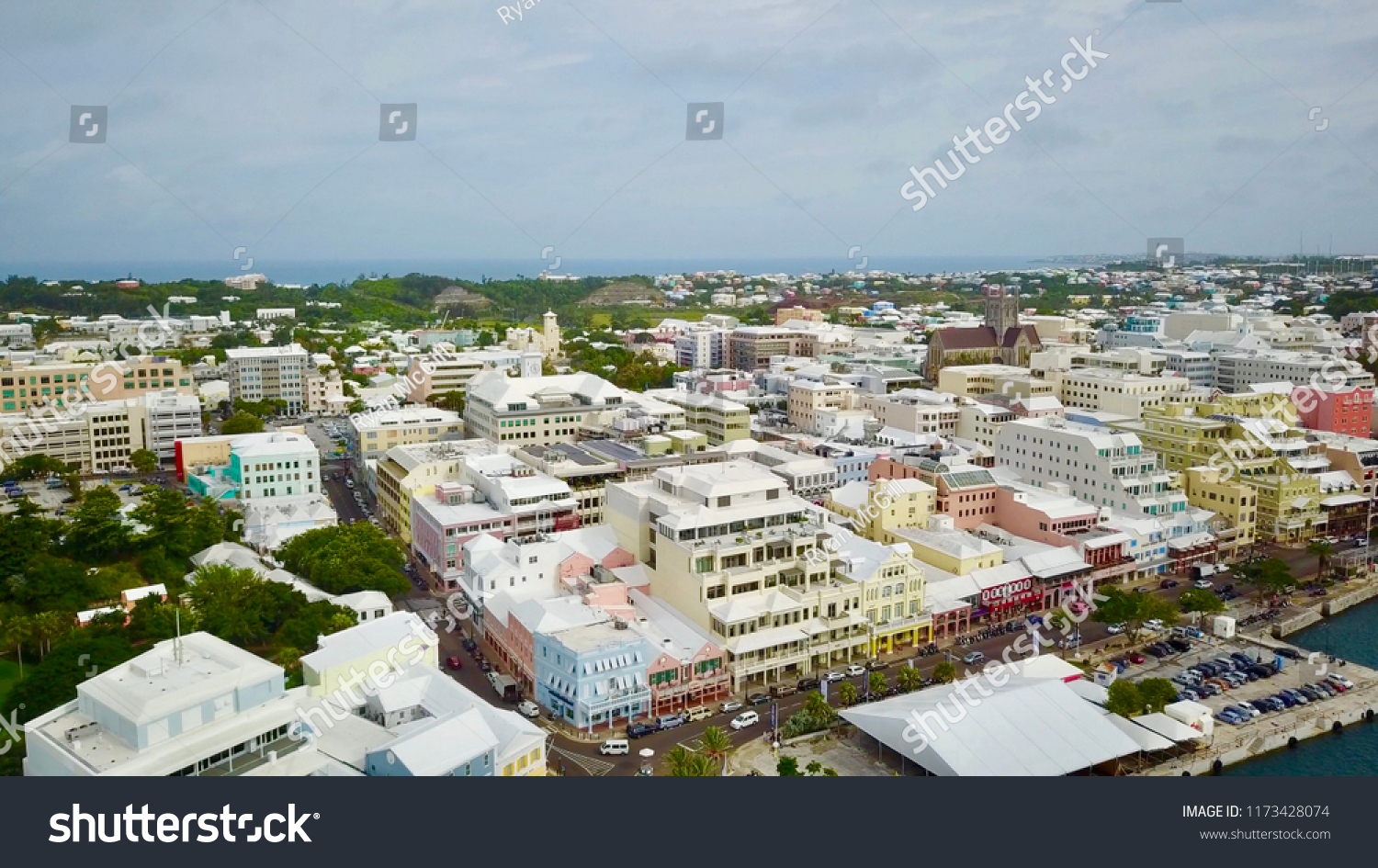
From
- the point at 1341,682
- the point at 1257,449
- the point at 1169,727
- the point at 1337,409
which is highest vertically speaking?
the point at 1337,409

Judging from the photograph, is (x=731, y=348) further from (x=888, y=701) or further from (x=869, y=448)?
(x=888, y=701)

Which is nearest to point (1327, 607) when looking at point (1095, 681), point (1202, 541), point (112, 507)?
point (1202, 541)

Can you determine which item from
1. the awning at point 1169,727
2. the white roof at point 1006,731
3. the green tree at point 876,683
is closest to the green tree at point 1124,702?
the awning at point 1169,727

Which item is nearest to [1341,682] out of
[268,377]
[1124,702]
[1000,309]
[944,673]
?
[1124,702]

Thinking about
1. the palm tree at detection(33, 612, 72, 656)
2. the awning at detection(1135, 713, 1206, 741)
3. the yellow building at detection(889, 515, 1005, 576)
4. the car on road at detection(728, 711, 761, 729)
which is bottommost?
the car on road at detection(728, 711, 761, 729)

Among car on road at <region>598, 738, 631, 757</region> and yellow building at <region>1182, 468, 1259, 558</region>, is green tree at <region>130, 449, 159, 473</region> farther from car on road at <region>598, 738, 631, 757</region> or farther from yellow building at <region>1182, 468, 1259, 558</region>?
yellow building at <region>1182, 468, 1259, 558</region>

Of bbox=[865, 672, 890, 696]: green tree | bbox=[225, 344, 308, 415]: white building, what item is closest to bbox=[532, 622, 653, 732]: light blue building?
bbox=[865, 672, 890, 696]: green tree

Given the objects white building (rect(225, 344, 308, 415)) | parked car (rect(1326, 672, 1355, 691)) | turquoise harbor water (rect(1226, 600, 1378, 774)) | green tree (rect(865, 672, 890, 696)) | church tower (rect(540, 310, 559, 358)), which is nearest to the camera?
turquoise harbor water (rect(1226, 600, 1378, 774))

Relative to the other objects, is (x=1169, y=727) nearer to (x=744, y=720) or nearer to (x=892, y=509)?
(x=744, y=720)

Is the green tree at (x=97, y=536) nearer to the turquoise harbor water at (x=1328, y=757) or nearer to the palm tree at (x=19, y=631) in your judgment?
the palm tree at (x=19, y=631)
